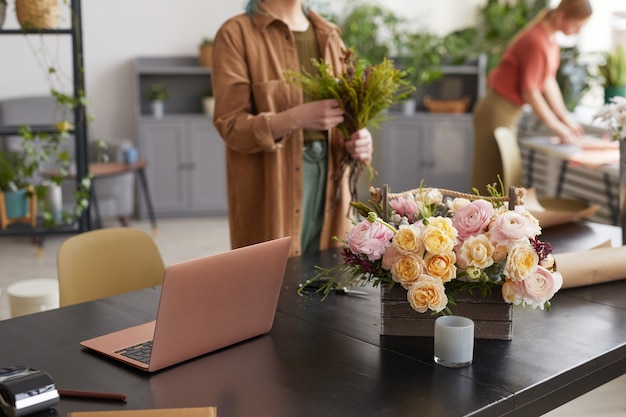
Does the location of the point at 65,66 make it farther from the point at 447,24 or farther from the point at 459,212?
the point at 459,212

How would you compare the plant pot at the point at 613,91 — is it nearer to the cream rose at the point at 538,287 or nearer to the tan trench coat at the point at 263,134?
the tan trench coat at the point at 263,134

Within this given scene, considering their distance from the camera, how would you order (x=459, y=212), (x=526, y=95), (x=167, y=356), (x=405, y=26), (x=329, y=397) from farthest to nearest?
(x=405, y=26) → (x=526, y=95) → (x=459, y=212) → (x=167, y=356) → (x=329, y=397)

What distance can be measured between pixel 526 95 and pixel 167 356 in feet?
12.4

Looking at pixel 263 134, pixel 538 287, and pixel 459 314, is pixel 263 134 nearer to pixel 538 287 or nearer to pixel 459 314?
pixel 459 314

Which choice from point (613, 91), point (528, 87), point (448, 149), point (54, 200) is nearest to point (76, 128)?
point (54, 200)

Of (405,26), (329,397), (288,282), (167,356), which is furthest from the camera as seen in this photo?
(405,26)

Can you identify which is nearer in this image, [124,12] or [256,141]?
[256,141]

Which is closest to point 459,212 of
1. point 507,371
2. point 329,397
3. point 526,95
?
point 507,371

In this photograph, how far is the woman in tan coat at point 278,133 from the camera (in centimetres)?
280

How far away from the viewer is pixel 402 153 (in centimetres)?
742

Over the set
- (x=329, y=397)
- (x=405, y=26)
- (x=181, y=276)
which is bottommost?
(x=329, y=397)

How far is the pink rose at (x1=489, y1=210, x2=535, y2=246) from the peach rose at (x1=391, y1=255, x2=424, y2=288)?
6.9 inches

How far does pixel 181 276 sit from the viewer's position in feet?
5.54

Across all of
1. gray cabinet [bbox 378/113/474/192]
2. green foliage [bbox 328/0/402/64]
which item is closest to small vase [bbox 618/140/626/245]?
green foliage [bbox 328/0/402/64]
